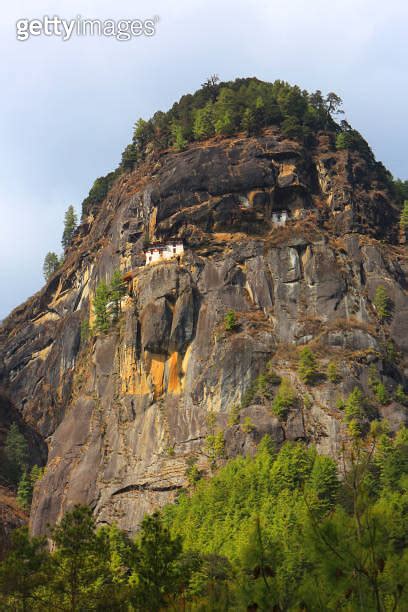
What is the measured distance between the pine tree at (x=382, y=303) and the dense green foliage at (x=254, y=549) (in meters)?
19.2

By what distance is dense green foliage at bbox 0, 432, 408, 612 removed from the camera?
17.4 metres

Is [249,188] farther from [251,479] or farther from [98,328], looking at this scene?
[251,479]

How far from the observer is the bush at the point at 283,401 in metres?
72.9

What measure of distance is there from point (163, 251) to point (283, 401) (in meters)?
28.1

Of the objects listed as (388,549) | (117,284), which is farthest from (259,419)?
(388,549)

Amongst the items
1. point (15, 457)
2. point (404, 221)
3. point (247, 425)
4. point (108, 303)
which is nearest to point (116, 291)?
point (108, 303)

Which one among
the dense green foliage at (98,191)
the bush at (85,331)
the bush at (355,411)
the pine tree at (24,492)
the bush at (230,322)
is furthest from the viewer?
the dense green foliage at (98,191)

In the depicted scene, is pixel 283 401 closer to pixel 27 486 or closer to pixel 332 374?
pixel 332 374

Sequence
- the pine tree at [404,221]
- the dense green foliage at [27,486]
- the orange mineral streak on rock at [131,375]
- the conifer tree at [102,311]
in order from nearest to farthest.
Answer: the orange mineral streak on rock at [131,375] → the dense green foliage at [27,486] → the conifer tree at [102,311] → the pine tree at [404,221]

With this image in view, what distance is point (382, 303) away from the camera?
8438cm

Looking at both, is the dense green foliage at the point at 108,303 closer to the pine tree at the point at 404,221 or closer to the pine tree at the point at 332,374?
the pine tree at the point at 332,374

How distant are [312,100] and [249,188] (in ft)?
98.4

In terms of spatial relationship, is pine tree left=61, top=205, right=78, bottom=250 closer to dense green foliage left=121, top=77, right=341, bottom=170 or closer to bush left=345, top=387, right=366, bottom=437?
dense green foliage left=121, top=77, right=341, bottom=170

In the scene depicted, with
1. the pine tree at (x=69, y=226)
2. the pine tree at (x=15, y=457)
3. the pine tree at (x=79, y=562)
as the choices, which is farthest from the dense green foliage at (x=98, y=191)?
the pine tree at (x=79, y=562)
